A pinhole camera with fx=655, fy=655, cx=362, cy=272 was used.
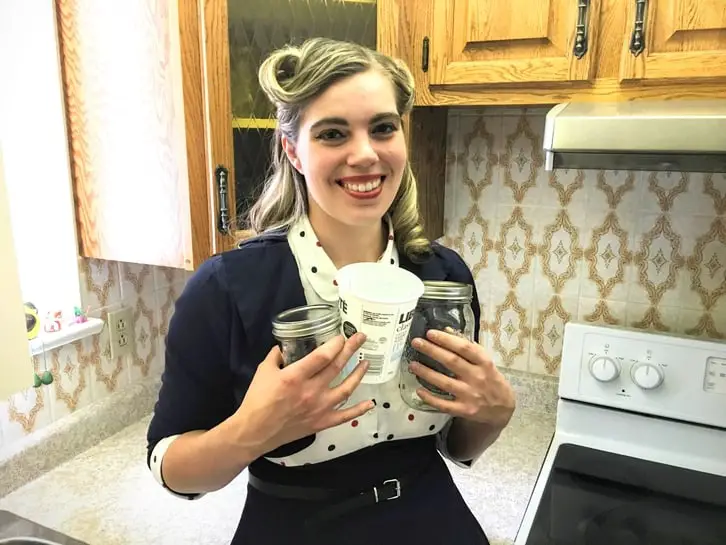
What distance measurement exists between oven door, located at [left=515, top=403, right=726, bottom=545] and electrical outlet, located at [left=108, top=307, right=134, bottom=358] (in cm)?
98

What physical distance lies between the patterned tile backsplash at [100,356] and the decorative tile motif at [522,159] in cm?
86

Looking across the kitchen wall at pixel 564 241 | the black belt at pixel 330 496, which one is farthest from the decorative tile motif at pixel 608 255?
the black belt at pixel 330 496

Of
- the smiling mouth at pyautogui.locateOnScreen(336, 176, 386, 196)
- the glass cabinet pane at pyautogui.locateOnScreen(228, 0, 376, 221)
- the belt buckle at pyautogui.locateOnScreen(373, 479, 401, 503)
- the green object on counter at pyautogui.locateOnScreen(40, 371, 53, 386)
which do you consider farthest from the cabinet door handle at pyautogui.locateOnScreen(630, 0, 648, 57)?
the green object on counter at pyautogui.locateOnScreen(40, 371, 53, 386)

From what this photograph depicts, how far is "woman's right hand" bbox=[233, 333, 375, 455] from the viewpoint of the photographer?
0.68 meters

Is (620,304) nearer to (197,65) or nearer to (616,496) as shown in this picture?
(616,496)

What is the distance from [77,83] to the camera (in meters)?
1.34

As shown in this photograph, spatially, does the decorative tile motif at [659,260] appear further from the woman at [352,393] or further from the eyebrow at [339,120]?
the eyebrow at [339,120]

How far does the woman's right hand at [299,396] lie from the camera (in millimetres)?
678

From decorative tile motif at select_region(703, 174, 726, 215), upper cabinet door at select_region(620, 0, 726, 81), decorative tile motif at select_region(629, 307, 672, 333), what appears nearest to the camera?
upper cabinet door at select_region(620, 0, 726, 81)

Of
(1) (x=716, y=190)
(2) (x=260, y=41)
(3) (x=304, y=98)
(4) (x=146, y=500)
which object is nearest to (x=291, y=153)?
(3) (x=304, y=98)

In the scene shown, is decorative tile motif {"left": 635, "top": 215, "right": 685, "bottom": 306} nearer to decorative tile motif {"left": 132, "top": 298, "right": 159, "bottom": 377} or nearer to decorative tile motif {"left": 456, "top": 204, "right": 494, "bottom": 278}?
decorative tile motif {"left": 456, "top": 204, "right": 494, "bottom": 278}

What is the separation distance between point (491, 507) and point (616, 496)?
252mm

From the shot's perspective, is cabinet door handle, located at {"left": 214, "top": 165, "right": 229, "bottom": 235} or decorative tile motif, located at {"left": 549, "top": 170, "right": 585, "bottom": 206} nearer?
cabinet door handle, located at {"left": 214, "top": 165, "right": 229, "bottom": 235}

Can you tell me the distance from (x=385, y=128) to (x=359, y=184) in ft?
0.28
